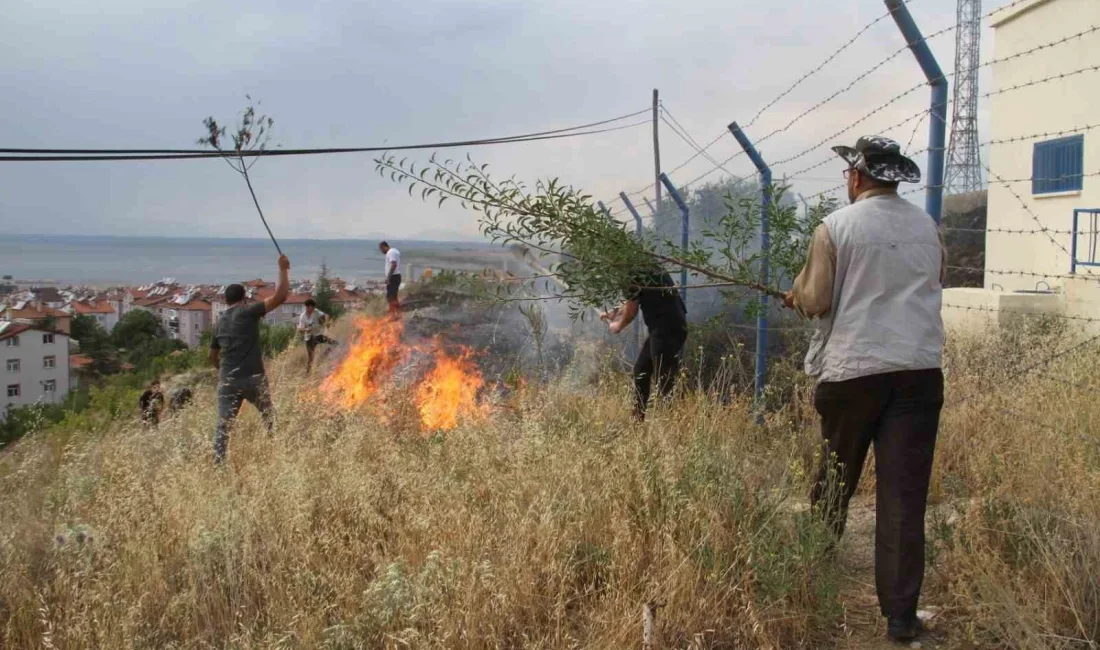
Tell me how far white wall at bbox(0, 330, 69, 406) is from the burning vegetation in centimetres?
282

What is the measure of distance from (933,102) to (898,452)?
1939mm

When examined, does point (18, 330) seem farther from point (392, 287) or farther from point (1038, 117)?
point (1038, 117)

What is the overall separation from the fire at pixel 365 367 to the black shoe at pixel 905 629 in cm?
560

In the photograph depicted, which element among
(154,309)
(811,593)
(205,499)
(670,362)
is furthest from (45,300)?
(811,593)

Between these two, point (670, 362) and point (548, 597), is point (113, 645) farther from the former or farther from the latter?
point (670, 362)

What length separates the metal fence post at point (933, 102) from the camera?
12.6 ft

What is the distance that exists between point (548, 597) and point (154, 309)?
415 inches

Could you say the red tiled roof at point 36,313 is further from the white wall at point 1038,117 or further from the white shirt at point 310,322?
the white wall at point 1038,117

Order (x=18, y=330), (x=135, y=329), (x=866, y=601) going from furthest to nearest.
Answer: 1. (x=135, y=329)
2. (x=18, y=330)
3. (x=866, y=601)

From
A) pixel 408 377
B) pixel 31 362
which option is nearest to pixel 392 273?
pixel 31 362

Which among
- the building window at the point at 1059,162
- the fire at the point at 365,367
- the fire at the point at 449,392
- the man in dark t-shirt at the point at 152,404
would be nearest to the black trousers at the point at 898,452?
the fire at the point at 449,392

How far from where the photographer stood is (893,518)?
2.93m

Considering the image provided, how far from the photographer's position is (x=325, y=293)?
14.4 metres

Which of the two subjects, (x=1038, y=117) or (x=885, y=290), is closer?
(x=885, y=290)
